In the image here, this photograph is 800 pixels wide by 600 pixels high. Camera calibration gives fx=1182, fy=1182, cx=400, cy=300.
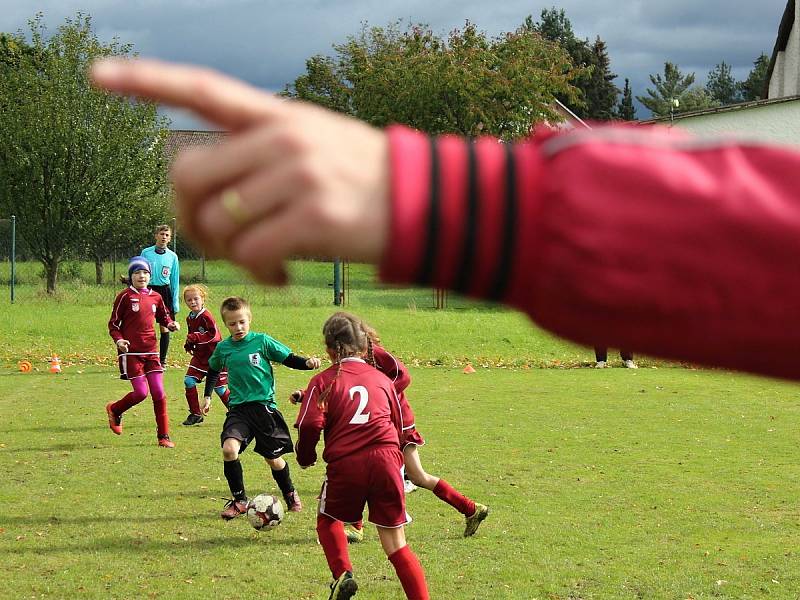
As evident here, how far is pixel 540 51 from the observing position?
46.2 meters

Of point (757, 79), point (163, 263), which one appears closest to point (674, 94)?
point (757, 79)

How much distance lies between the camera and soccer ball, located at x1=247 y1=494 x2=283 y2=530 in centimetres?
852

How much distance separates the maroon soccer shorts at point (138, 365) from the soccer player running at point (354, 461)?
6.24m

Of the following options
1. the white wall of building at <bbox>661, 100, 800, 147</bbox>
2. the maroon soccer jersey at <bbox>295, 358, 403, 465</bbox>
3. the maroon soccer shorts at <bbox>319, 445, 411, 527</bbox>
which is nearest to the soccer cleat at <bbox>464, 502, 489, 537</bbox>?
the maroon soccer jersey at <bbox>295, 358, 403, 465</bbox>

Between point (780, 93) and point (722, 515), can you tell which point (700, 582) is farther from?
point (780, 93)

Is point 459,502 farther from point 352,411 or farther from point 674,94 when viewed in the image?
point 674,94

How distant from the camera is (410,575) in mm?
6488

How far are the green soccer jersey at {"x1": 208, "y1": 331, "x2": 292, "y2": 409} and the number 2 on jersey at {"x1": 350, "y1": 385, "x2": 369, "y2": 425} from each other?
263 centimetres

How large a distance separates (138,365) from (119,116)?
24.2 metres

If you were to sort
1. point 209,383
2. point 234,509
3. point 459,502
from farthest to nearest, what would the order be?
1. point 209,383
2. point 234,509
3. point 459,502

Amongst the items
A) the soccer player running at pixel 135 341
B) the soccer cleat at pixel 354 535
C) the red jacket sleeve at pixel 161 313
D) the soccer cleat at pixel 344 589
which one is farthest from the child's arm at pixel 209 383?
the soccer cleat at pixel 344 589

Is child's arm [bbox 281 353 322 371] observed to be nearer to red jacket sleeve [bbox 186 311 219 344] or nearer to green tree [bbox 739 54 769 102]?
red jacket sleeve [bbox 186 311 219 344]

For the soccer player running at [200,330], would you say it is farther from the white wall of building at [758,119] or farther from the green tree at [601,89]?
the green tree at [601,89]

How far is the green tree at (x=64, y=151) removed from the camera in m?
34.7
